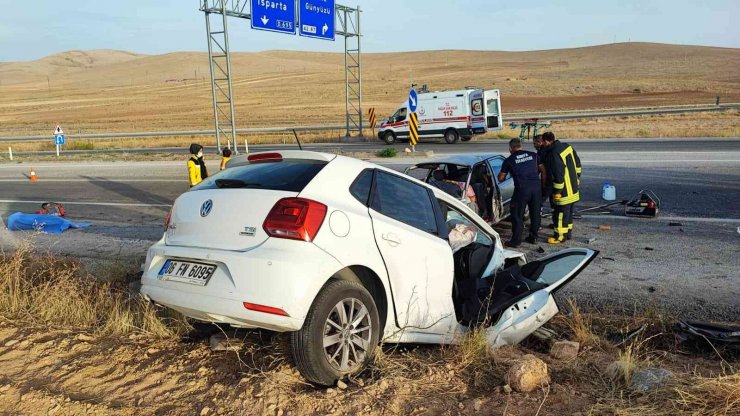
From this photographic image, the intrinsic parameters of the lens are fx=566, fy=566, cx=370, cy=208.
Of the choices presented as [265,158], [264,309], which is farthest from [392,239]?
[265,158]

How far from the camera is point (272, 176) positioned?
3.83 m

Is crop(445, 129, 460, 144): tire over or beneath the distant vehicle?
over

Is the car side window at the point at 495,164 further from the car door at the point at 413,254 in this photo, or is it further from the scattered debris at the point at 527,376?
the scattered debris at the point at 527,376

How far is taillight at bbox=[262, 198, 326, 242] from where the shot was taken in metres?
3.37

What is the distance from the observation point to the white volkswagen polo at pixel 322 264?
3.32 meters

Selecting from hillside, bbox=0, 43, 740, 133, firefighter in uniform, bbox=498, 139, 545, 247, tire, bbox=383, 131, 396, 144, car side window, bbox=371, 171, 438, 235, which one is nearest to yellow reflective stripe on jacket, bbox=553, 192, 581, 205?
firefighter in uniform, bbox=498, 139, 545, 247

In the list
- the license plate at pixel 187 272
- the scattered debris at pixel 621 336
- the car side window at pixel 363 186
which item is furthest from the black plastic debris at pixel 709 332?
the license plate at pixel 187 272

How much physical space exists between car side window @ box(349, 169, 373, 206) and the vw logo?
0.94m

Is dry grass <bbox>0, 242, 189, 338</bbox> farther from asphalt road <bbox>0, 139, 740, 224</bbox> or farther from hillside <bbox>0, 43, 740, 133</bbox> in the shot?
hillside <bbox>0, 43, 740, 133</bbox>

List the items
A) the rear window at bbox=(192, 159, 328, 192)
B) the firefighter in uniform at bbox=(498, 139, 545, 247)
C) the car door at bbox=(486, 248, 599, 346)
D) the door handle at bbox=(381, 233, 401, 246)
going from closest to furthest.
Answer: the rear window at bbox=(192, 159, 328, 192) → the door handle at bbox=(381, 233, 401, 246) → the car door at bbox=(486, 248, 599, 346) → the firefighter in uniform at bbox=(498, 139, 545, 247)

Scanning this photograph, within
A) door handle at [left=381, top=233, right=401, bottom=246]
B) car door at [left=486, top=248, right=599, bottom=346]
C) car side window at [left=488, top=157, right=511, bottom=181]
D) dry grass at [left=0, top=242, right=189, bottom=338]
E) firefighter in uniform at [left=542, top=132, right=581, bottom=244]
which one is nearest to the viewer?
door handle at [left=381, top=233, right=401, bottom=246]

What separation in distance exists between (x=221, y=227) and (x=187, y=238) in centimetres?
34

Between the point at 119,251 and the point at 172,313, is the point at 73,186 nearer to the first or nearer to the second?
the point at 119,251

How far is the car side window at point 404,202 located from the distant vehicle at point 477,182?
4233 millimetres
